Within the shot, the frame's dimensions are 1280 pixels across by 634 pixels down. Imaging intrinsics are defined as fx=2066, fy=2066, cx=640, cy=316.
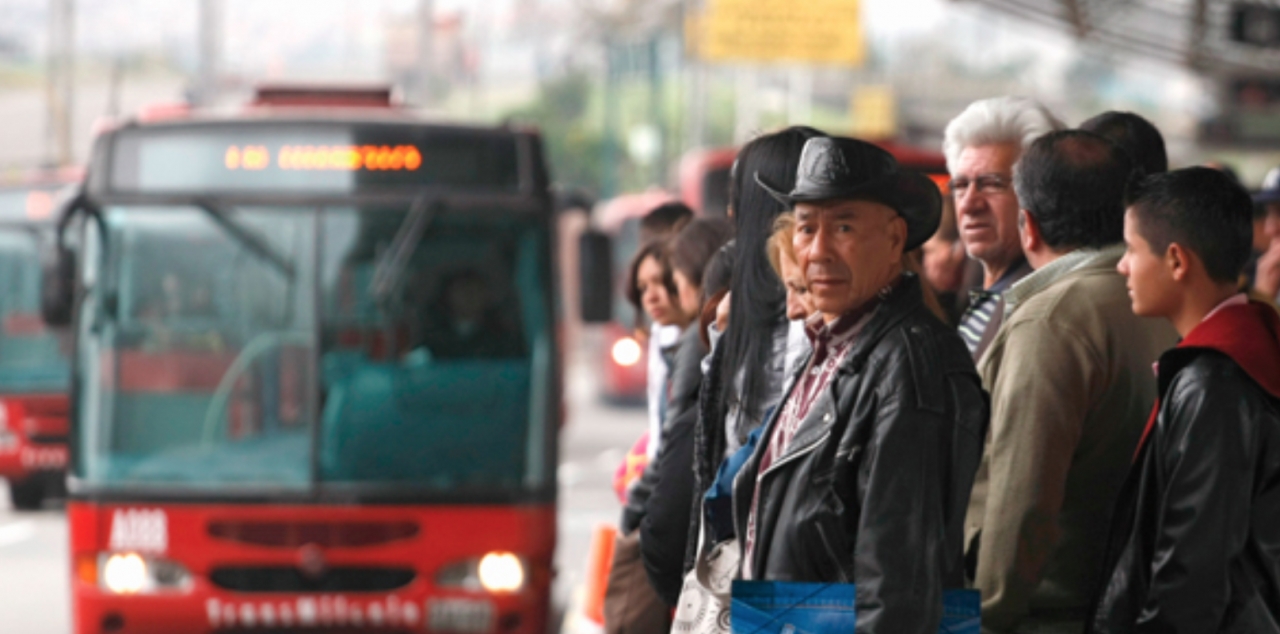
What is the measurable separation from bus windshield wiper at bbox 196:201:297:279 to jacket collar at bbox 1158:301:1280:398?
564cm

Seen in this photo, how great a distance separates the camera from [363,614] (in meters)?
8.34

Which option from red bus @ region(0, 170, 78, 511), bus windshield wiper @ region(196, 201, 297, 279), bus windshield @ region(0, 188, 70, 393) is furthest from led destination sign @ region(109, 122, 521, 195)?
bus windshield @ region(0, 188, 70, 393)

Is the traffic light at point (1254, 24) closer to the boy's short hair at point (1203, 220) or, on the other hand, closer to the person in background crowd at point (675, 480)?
the person in background crowd at point (675, 480)

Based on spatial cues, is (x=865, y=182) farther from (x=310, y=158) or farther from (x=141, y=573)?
(x=310, y=158)

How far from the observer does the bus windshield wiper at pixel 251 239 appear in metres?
8.76

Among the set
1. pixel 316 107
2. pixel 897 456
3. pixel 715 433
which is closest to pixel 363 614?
pixel 316 107

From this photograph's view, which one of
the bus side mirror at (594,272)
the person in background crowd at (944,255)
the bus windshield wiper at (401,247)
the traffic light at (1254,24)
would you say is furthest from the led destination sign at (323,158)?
the traffic light at (1254,24)

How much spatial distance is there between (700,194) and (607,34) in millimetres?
23695

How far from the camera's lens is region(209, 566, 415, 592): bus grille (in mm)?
8352

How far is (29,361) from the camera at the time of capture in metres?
16.8

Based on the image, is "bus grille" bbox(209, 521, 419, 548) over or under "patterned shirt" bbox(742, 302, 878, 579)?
under

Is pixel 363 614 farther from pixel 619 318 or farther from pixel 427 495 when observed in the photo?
pixel 619 318

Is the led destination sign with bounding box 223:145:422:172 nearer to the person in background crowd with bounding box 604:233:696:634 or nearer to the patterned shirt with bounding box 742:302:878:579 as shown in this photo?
the person in background crowd with bounding box 604:233:696:634

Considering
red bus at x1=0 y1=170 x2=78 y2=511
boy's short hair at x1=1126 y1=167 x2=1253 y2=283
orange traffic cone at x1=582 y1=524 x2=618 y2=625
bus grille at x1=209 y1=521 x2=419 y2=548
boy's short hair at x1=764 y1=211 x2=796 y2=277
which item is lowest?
red bus at x1=0 y1=170 x2=78 y2=511
